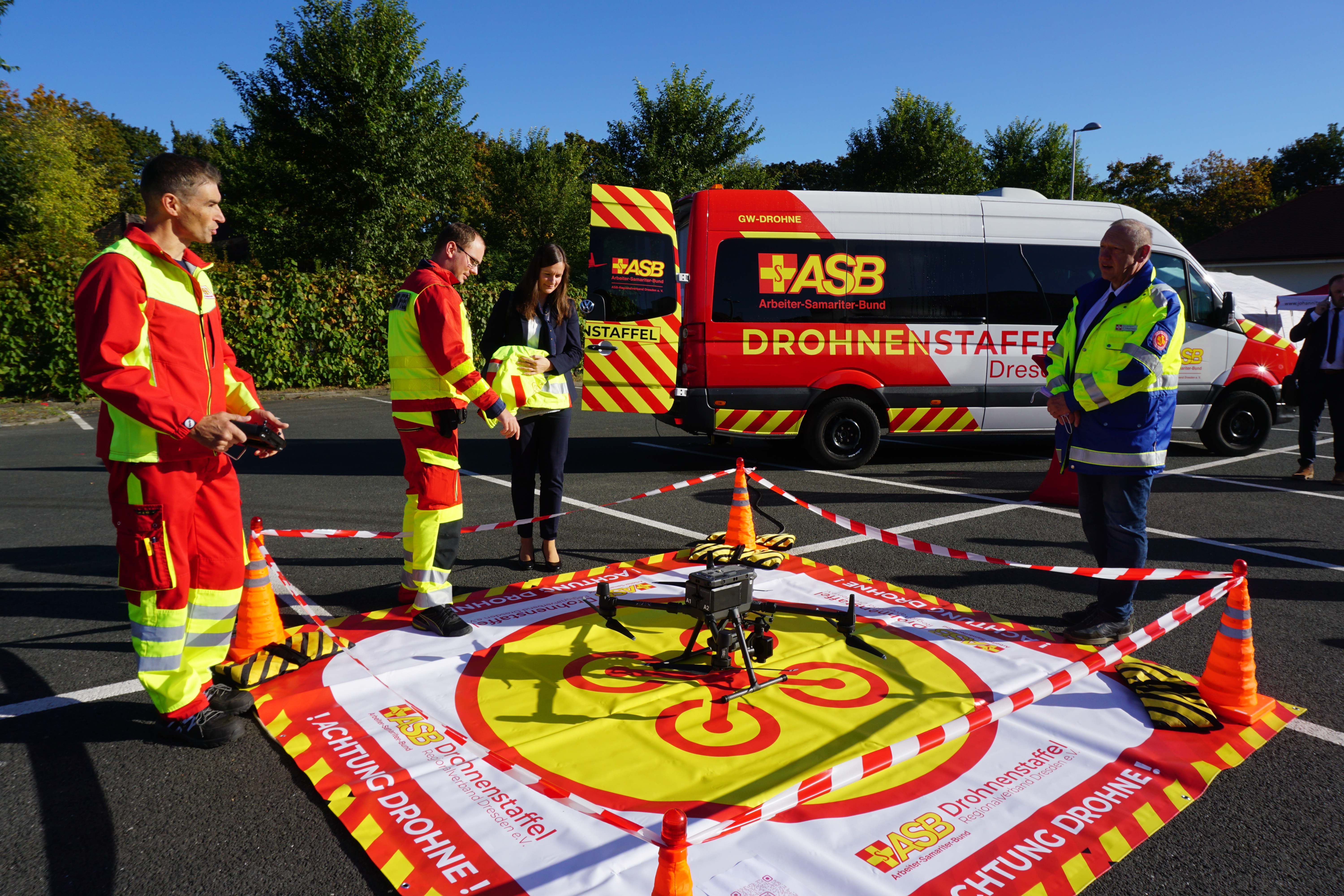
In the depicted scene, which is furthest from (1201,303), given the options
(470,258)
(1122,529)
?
(470,258)

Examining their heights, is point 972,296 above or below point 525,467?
above

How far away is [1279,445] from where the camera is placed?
36.9 feet

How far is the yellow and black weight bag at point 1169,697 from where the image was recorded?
9.99ft

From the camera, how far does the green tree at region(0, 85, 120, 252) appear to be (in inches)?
1065

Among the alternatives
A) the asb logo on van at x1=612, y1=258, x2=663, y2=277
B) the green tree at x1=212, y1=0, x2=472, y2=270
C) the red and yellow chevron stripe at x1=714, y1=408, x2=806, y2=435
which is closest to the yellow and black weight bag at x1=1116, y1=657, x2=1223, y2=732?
the red and yellow chevron stripe at x1=714, y1=408, x2=806, y2=435

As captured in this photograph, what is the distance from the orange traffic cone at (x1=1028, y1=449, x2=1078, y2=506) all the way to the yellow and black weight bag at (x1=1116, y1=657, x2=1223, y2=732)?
388 centimetres

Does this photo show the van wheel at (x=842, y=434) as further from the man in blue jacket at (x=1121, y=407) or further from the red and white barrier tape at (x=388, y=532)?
the man in blue jacket at (x=1121, y=407)

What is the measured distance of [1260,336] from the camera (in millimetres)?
9422

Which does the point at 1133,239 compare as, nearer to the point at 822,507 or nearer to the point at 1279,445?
the point at 822,507

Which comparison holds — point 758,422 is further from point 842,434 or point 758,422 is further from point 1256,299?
point 1256,299

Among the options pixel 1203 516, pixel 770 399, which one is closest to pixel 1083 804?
pixel 1203 516

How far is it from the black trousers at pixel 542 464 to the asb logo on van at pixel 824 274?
4.02m

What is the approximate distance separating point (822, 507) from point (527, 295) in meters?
3.47

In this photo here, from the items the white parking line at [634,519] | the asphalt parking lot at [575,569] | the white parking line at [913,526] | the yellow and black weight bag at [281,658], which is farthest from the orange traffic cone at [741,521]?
the yellow and black weight bag at [281,658]
